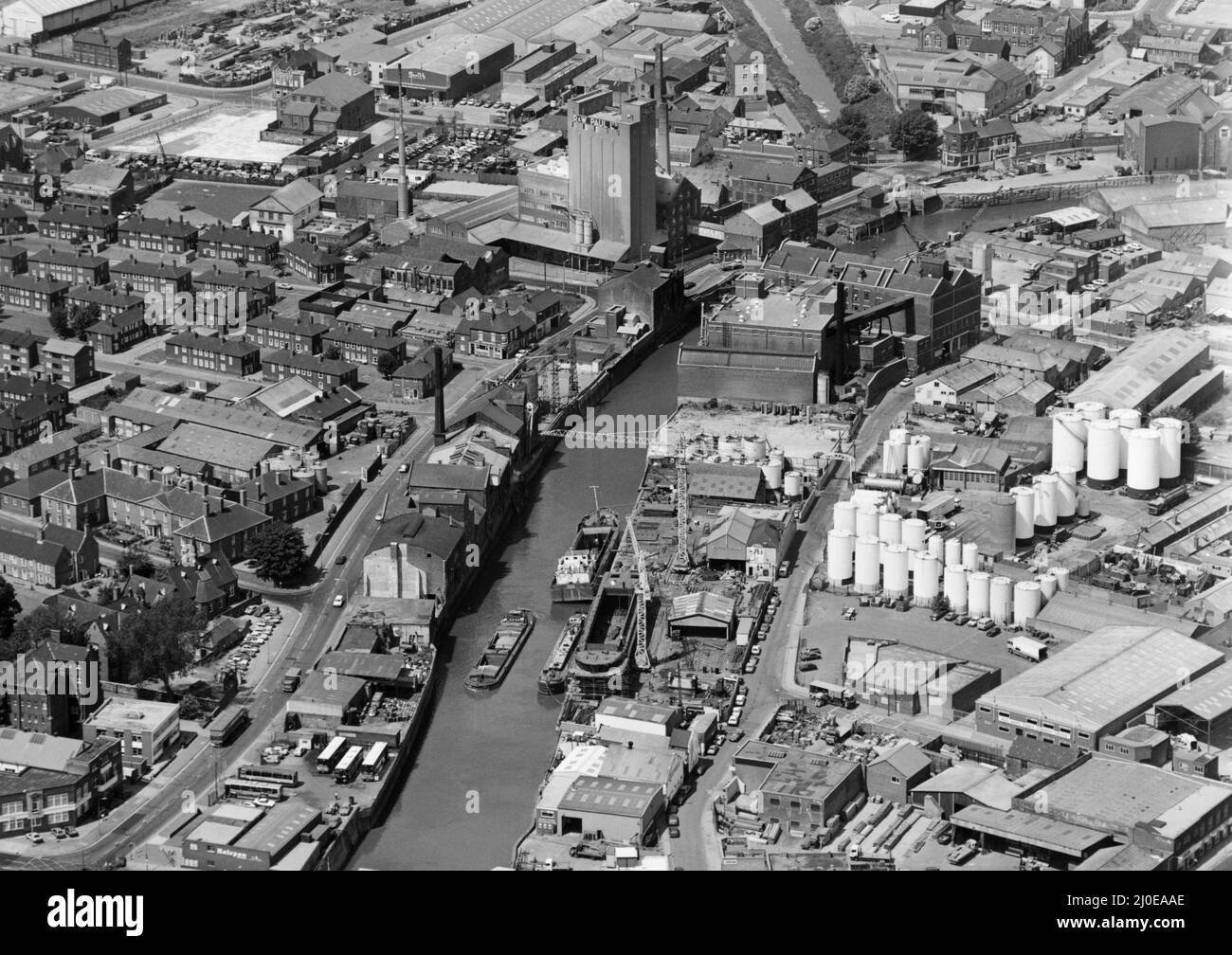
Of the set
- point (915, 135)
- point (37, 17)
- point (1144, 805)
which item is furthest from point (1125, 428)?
point (37, 17)

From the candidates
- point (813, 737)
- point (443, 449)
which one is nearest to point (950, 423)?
point (443, 449)

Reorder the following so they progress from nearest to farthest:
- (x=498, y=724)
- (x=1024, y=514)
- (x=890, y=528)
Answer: (x=498, y=724)
(x=890, y=528)
(x=1024, y=514)

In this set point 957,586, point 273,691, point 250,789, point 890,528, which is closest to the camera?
point 250,789

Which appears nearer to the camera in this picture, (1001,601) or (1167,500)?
(1001,601)

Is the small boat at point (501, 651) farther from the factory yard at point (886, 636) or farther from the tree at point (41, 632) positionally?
the tree at point (41, 632)

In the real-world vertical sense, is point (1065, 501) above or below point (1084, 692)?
below

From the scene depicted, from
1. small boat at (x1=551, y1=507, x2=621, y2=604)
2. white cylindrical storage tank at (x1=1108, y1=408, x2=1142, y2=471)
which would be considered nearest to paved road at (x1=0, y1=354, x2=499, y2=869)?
small boat at (x1=551, y1=507, x2=621, y2=604)

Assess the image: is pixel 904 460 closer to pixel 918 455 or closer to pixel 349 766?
pixel 918 455

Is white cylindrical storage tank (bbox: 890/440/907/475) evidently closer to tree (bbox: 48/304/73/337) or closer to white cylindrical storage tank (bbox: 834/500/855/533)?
white cylindrical storage tank (bbox: 834/500/855/533)
